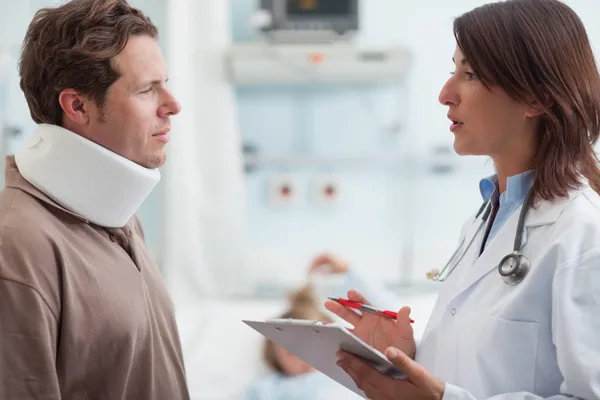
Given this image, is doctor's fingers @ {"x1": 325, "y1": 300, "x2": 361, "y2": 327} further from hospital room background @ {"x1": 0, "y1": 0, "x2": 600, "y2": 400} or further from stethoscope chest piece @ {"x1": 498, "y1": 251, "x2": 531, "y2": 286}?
hospital room background @ {"x1": 0, "y1": 0, "x2": 600, "y2": 400}

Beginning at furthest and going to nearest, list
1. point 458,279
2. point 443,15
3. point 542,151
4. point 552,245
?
point 443,15 < point 458,279 < point 542,151 < point 552,245

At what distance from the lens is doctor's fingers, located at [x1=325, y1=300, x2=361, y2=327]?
1.46 meters

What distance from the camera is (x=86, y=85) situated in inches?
48.2

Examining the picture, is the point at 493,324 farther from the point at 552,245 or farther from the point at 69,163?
the point at 69,163

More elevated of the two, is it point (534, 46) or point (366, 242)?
point (534, 46)

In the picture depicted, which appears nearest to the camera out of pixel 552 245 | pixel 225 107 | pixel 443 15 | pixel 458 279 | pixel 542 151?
pixel 552 245

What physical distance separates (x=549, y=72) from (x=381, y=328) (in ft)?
2.05

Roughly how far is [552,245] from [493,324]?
16 cm

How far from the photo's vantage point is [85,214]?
1209mm

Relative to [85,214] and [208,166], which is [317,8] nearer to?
[208,166]

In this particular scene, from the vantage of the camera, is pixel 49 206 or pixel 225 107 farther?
pixel 225 107

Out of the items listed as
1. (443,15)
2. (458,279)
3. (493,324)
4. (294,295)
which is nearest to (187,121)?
(294,295)

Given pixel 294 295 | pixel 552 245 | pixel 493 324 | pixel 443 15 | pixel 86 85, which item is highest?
pixel 443 15

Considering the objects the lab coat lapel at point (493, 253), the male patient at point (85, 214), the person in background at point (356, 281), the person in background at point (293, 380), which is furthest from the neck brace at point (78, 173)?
the person in background at point (293, 380)
